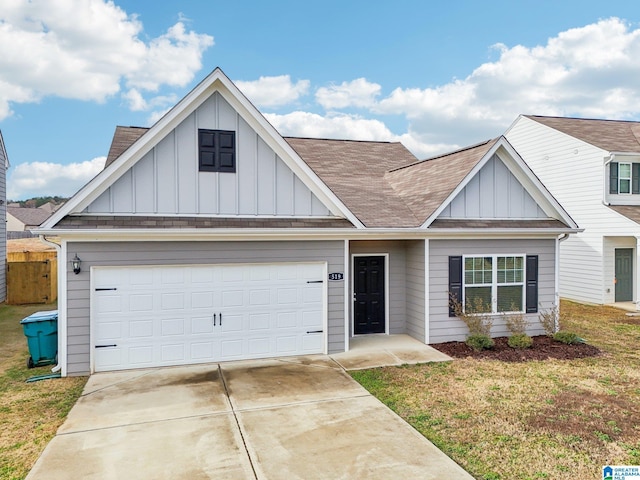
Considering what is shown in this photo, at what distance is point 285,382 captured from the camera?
306 inches

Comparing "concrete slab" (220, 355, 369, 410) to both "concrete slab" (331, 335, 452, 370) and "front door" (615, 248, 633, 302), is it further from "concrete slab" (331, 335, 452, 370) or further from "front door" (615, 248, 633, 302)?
"front door" (615, 248, 633, 302)

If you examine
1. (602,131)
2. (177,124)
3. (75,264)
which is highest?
(602,131)

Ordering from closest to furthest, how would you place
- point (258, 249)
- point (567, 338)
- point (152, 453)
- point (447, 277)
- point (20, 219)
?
point (152, 453) < point (258, 249) < point (567, 338) < point (447, 277) < point (20, 219)

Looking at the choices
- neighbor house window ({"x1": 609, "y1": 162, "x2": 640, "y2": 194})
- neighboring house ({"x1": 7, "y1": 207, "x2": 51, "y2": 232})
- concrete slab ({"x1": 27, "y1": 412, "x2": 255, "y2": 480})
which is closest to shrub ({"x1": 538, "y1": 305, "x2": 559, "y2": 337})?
neighbor house window ({"x1": 609, "y1": 162, "x2": 640, "y2": 194})

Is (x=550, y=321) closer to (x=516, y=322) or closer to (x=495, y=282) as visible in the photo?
(x=516, y=322)

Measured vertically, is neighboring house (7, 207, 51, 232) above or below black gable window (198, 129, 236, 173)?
above

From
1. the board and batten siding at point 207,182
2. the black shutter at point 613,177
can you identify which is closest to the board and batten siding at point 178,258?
the board and batten siding at point 207,182

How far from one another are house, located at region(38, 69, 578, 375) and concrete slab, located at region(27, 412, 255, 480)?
3019 mm

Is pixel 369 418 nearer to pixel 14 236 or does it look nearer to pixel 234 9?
pixel 234 9

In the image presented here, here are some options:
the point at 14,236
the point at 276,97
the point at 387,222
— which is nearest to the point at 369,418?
the point at 387,222

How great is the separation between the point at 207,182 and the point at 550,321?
9198mm

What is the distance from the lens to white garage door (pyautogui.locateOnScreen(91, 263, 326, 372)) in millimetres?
8422

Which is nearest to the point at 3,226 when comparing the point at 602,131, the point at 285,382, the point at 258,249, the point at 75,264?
the point at 75,264

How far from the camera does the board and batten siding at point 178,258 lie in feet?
26.8
